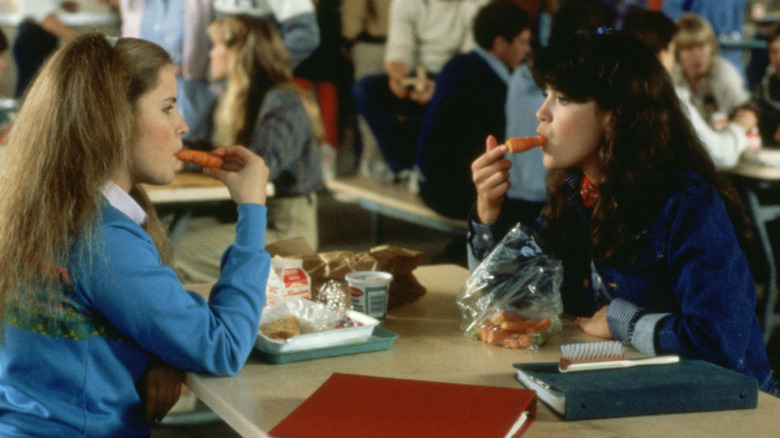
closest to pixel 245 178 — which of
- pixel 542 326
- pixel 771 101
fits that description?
pixel 542 326

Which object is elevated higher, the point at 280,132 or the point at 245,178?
the point at 245,178

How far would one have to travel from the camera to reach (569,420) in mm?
1245

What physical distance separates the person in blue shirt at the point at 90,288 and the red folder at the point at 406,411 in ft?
0.81

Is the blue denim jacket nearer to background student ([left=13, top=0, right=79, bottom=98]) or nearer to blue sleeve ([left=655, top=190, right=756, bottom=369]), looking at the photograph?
blue sleeve ([left=655, top=190, right=756, bottom=369])

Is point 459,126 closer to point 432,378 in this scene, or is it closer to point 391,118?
point 391,118

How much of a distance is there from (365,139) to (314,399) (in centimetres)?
582

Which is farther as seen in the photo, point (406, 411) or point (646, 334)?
point (646, 334)

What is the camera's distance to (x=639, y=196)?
1743mm

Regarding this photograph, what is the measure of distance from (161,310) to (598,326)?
2.84 feet

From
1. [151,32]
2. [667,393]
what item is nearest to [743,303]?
[667,393]

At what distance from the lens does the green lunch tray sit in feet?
4.96

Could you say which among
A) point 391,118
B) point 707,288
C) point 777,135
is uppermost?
point 707,288

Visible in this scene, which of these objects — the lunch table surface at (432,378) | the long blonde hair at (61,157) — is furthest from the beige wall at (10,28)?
the lunch table surface at (432,378)

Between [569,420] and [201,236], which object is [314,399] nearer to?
[569,420]
